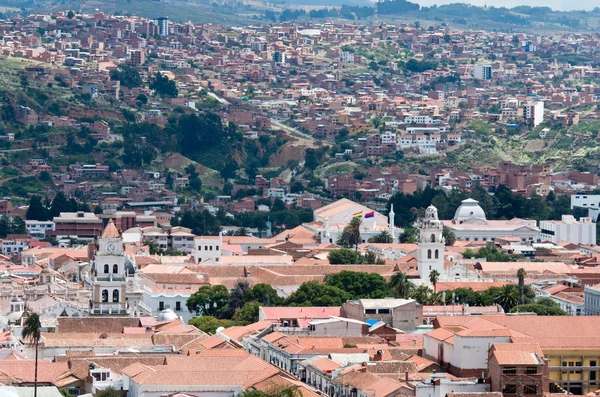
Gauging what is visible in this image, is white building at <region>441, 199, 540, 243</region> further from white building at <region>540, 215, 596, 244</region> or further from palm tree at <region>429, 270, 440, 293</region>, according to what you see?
palm tree at <region>429, 270, 440, 293</region>

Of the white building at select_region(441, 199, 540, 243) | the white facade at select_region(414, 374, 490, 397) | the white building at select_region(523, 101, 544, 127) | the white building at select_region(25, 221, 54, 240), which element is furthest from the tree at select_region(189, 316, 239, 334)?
the white building at select_region(523, 101, 544, 127)

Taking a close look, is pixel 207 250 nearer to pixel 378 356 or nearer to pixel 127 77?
pixel 378 356

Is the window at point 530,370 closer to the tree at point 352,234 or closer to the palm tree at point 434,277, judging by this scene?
the palm tree at point 434,277

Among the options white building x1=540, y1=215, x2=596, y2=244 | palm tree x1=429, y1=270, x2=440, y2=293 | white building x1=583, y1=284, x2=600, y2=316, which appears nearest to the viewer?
white building x1=583, y1=284, x2=600, y2=316

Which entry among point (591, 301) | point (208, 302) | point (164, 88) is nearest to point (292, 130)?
point (164, 88)

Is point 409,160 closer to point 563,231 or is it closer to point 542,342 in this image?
point 563,231

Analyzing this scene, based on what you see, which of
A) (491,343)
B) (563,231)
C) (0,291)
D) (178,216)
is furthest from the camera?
(178,216)

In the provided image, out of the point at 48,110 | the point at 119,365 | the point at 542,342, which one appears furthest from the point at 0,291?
the point at 48,110
